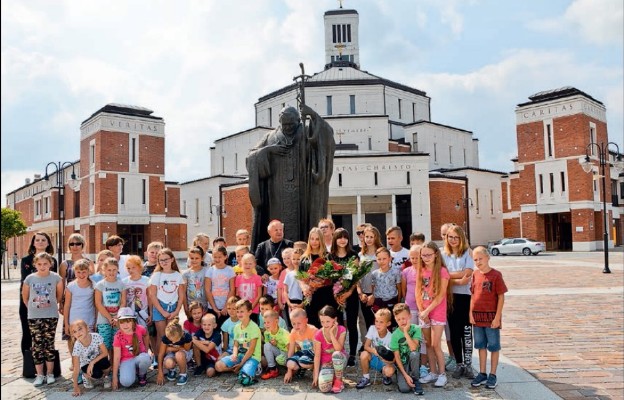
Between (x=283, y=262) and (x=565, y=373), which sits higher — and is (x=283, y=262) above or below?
above

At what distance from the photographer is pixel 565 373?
6629 millimetres

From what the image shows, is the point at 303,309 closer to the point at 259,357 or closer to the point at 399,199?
the point at 259,357

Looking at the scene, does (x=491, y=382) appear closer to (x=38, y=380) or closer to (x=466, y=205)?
(x=38, y=380)

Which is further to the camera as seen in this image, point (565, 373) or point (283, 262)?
point (283, 262)

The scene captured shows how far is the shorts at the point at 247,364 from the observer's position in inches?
247

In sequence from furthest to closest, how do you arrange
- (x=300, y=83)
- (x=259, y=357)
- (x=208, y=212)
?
(x=208, y=212) < (x=300, y=83) < (x=259, y=357)

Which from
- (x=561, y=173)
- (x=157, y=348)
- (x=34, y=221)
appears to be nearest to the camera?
(x=157, y=348)

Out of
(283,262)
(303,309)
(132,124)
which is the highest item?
(132,124)

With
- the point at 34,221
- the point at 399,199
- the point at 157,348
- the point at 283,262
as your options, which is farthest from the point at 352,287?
the point at 34,221

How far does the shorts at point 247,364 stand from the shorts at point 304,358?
40 cm

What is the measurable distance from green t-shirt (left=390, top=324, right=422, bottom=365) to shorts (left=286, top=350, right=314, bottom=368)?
0.95m

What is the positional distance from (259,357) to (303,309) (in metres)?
0.77

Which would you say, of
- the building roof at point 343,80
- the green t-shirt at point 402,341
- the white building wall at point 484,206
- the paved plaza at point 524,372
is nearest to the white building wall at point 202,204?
the building roof at point 343,80

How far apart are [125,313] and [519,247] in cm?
3886
